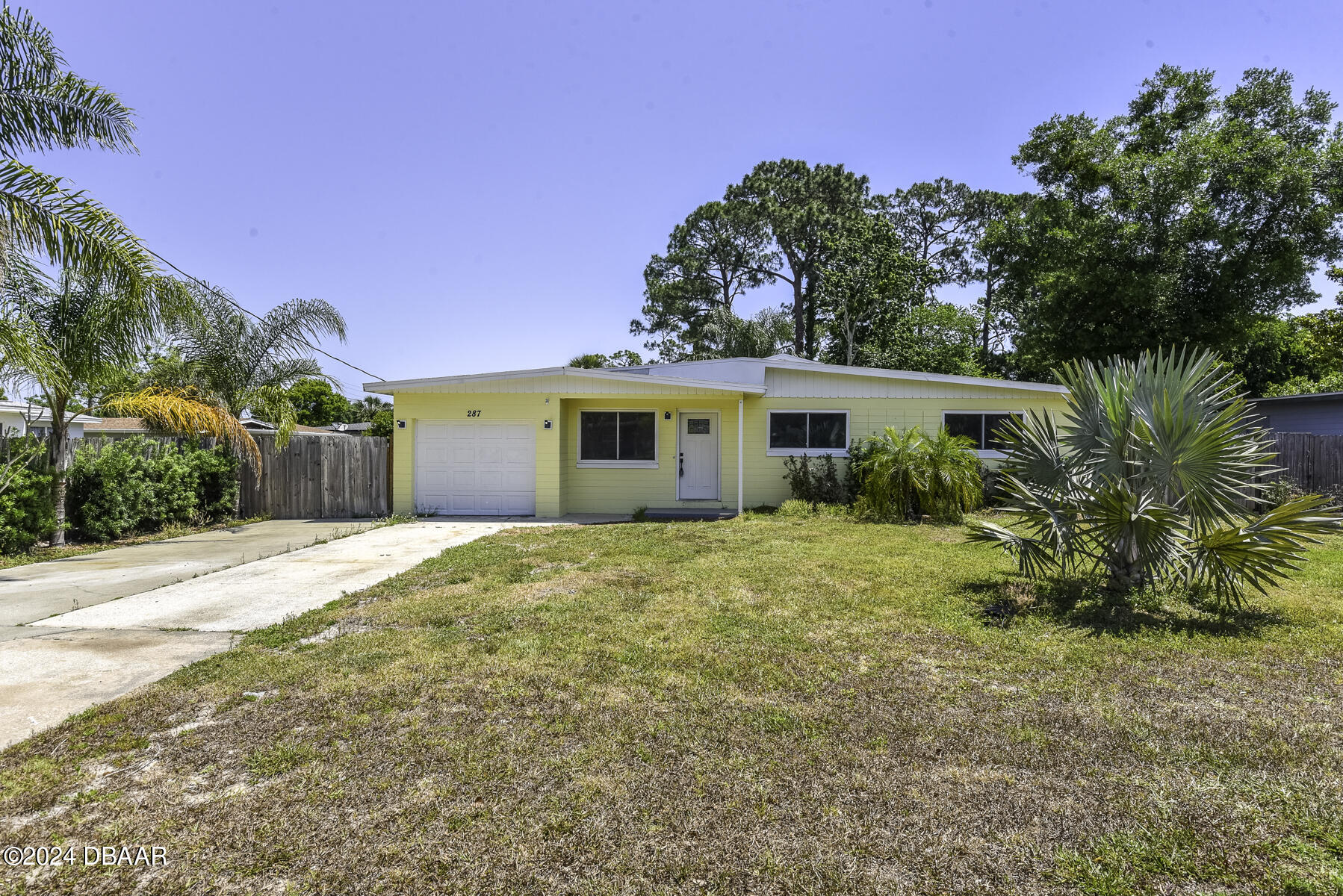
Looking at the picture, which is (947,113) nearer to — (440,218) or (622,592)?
(440,218)

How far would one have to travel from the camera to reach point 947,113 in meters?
14.4

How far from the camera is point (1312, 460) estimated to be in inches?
510

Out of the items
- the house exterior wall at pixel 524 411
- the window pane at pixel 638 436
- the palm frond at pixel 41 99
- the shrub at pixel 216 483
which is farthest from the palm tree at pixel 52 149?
the window pane at pixel 638 436

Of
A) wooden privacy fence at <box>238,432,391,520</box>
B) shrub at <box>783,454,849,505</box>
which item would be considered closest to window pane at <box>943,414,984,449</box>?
shrub at <box>783,454,849,505</box>

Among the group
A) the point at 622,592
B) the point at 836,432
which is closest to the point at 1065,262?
the point at 836,432

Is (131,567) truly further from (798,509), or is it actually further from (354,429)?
(354,429)

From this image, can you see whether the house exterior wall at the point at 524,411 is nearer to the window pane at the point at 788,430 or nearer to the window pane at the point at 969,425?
the window pane at the point at 788,430

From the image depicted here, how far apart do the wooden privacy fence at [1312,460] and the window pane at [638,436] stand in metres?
11.8

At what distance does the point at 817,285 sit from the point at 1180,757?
92.8 feet

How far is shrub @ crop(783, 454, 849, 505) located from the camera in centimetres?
1307

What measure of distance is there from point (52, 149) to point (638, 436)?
912 centimetres

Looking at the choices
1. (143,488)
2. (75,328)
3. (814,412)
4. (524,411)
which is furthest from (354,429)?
(814,412)

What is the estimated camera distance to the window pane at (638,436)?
44.2 feet

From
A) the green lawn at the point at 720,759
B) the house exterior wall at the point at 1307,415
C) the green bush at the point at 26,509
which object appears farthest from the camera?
the house exterior wall at the point at 1307,415
